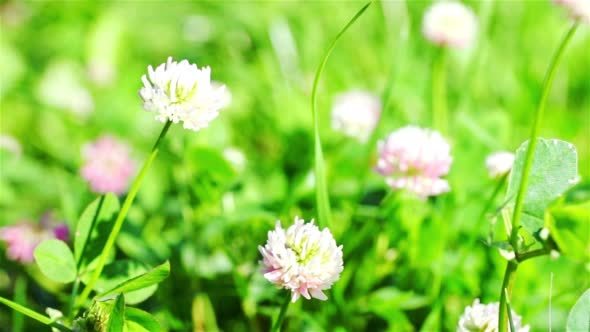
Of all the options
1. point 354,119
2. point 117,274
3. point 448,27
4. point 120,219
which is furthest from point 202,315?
point 448,27

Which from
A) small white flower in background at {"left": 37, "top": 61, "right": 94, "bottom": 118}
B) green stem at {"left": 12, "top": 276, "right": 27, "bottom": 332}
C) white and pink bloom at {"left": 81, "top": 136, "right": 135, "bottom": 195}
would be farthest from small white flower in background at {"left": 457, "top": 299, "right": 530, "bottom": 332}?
small white flower in background at {"left": 37, "top": 61, "right": 94, "bottom": 118}

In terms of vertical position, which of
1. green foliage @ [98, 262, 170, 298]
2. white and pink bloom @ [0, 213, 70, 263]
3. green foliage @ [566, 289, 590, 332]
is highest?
white and pink bloom @ [0, 213, 70, 263]

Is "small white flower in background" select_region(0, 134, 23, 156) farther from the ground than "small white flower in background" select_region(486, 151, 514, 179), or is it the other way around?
"small white flower in background" select_region(0, 134, 23, 156)

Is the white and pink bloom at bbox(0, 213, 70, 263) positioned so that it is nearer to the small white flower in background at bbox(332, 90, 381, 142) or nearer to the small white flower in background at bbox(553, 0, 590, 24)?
the small white flower in background at bbox(332, 90, 381, 142)

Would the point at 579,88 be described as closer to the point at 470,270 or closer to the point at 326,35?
the point at 326,35

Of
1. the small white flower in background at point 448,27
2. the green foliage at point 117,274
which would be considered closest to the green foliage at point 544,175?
the green foliage at point 117,274

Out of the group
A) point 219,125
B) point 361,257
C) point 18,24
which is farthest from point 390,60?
point 18,24
